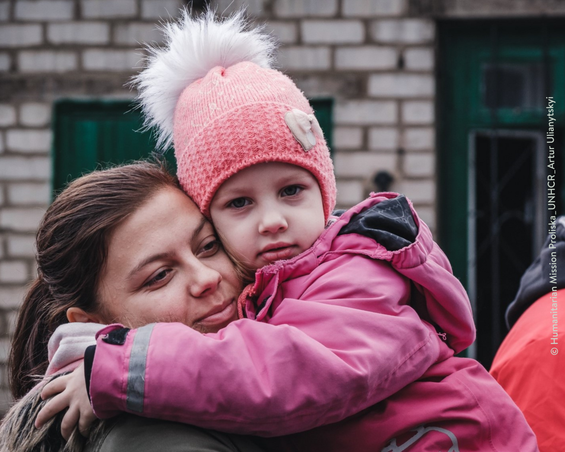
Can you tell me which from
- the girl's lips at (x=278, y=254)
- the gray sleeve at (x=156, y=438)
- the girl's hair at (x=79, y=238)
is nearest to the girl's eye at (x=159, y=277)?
the girl's hair at (x=79, y=238)

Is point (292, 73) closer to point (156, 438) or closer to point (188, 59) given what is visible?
point (188, 59)

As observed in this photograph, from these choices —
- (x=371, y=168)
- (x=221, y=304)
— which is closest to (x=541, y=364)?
(x=221, y=304)

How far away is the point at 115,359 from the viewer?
1.09 metres

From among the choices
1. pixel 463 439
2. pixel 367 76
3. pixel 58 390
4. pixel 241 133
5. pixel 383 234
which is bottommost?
pixel 463 439

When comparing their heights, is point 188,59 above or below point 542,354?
above

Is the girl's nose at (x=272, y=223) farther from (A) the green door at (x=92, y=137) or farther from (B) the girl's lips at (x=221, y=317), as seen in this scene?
(A) the green door at (x=92, y=137)

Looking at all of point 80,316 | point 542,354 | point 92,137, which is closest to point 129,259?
point 80,316

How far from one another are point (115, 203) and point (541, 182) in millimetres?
4043

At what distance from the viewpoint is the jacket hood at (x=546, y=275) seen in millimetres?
1673

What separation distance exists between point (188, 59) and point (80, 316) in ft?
2.41

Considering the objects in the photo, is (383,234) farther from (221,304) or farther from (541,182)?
(541,182)

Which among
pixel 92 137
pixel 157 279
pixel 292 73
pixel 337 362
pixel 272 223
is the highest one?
pixel 292 73

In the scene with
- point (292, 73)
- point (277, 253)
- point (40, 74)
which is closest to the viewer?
point (277, 253)

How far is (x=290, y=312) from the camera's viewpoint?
1281mm
